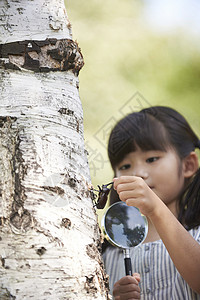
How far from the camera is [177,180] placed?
1.90 meters

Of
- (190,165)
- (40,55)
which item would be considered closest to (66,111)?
(40,55)

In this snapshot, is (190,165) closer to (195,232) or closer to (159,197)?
(159,197)

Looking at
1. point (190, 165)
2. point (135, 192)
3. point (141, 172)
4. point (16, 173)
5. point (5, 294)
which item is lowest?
point (5, 294)

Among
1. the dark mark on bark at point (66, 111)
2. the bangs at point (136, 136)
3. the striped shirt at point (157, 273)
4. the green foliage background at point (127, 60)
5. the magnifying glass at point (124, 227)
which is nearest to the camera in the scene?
the dark mark on bark at point (66, 111)

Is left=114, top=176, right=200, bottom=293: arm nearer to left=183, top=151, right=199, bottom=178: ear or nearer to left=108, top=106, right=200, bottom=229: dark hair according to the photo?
left=108, top=106, right=200, bottom=229: dark hair

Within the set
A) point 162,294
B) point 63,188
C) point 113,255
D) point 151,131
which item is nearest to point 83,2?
point 151,131

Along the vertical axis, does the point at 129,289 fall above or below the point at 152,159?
below

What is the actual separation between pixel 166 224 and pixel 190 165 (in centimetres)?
91

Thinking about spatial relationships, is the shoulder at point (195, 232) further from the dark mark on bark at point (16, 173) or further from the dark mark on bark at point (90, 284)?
the dark mark on bark at point (16, 173)

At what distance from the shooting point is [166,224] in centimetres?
118

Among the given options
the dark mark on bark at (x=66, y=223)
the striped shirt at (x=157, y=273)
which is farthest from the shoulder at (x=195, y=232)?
the dark mark on bark at (x=66, y=223)

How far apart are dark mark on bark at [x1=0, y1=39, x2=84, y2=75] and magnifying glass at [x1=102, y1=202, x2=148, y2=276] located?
1.89 ft

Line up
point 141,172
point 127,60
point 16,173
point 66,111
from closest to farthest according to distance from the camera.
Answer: point 16,173, point 66,111, point 141,172, point 127,60

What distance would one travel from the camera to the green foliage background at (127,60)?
3.80m
